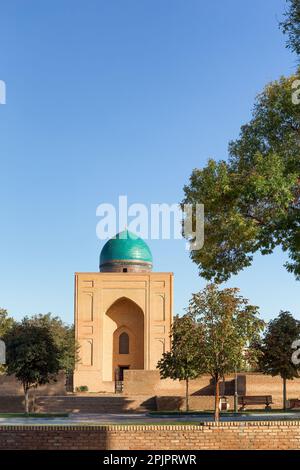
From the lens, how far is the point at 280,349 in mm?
31828

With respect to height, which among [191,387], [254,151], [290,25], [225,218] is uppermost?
[290,25]

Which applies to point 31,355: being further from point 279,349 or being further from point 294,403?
point 294,403

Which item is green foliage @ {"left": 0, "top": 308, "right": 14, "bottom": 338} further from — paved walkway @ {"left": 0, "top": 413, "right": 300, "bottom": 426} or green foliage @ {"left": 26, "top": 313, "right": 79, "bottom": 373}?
paved walkway @ {"left": 0, "top": 413, "right": 300, "bottom": 426}

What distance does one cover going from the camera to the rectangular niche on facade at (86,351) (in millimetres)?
50928

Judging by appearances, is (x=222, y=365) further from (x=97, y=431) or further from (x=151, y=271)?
(x=151, y=271)

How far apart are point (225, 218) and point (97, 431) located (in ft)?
21.8

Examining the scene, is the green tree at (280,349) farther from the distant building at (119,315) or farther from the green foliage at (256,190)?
the distant building at (119,315)

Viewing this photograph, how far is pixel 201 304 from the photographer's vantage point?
2570cm

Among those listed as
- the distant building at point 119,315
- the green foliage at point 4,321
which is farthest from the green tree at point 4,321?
the distant building at point 119,315

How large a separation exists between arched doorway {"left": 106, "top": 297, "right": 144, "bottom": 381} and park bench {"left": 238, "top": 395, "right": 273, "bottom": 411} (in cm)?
2105

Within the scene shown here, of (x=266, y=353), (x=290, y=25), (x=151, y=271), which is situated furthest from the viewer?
(x=151, y=271)

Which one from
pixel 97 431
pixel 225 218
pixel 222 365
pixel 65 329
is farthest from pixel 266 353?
pixel 65 329

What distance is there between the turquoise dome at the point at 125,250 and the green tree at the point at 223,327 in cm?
2926
